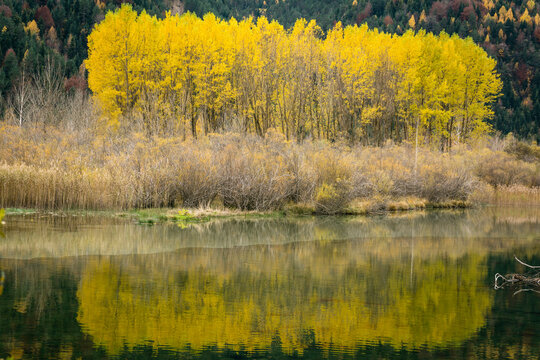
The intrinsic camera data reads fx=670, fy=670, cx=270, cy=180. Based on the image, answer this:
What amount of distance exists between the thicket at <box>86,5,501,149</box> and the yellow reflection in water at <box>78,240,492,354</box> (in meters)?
26.0

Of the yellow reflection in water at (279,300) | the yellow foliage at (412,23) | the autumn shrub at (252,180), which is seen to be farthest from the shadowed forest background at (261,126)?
the yellow foliage at (412,23)

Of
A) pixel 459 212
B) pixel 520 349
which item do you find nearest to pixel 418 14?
pixel 459 212

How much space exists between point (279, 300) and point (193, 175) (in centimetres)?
1637

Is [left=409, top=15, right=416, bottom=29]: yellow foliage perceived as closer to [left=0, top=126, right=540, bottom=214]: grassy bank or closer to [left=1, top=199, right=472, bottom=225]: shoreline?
[left=0, top=126, right=540, bottom=214]: grassy bank

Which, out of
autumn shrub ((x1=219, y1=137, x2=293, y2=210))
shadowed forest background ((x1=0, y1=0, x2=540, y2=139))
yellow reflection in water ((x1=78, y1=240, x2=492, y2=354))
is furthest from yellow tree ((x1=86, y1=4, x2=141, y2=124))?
shadowed forest background ((x1=0, y1=0, x2=540, y2=139))

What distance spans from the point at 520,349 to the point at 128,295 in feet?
23.7

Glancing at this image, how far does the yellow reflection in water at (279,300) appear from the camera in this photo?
429 inches

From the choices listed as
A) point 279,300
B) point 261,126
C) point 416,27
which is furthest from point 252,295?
point 416,27

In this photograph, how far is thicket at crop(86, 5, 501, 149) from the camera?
4734 centimetres

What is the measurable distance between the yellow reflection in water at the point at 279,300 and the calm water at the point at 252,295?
4cm

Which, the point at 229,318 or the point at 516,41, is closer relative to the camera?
the point at 229,318

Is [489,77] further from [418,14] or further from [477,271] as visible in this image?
[418,14]

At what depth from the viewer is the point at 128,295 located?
13.2 meters

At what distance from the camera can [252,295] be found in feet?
44.8
